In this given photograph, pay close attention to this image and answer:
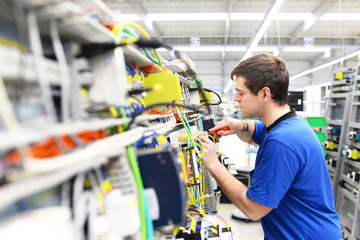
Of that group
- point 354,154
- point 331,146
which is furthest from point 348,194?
point 331,146

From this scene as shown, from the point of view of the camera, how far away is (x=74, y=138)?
44 cm

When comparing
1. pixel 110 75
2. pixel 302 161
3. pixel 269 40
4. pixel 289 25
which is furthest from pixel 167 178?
pixel 269 40

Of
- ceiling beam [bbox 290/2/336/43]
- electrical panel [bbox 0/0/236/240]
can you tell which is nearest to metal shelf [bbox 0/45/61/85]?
electrical panel [bbox 0/0/236/240]

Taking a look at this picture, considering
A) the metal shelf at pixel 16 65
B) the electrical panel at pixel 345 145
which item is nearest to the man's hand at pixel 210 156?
the metal shelf at pixel 16 65

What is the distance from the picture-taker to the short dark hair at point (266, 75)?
116 cm

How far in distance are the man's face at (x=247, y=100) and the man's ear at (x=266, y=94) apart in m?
0.02

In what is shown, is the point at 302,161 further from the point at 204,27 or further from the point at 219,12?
the point at 204,27

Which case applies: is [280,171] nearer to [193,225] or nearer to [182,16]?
[193,225]

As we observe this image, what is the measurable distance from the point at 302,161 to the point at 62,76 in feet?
3.29

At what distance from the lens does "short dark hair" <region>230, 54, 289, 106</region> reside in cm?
116

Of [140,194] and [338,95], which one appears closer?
[140,194]

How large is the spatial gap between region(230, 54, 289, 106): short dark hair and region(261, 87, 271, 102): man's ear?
0.02m

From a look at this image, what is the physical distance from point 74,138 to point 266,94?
993 millimetres

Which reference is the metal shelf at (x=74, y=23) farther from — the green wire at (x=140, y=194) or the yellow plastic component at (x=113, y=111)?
the green wire at (x=140, y=194)
